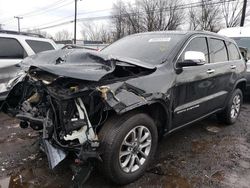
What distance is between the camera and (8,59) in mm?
6453

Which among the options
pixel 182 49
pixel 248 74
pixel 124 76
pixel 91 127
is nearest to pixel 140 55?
pixel 182 49

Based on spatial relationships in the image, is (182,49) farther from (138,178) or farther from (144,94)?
(138,178)

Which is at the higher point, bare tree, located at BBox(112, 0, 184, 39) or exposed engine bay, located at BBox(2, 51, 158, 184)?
bare tree, located at BBox(112, 0, 184, 39)

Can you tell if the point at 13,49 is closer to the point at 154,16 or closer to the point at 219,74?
the point at 219,74

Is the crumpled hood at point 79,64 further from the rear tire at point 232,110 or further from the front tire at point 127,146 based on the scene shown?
the rear tire at point 232,110

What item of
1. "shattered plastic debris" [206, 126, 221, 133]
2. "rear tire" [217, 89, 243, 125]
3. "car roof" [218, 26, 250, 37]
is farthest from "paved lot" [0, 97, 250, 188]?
"car roof" [218, 26, 250, 37]

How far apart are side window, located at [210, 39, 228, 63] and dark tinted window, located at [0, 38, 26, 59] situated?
4165mm

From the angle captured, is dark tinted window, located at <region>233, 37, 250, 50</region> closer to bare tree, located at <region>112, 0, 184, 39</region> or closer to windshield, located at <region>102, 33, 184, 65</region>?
windshield, located at <region>102, 33, 184, 65</region>

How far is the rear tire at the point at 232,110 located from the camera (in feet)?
18.5

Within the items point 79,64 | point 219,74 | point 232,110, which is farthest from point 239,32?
point 79,64

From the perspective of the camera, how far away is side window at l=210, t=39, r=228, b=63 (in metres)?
4.95

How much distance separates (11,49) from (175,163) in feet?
15.0

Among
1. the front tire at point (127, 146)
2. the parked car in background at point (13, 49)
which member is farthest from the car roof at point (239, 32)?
the front tire at point (127, 146)

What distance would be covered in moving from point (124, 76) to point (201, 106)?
1723 mm
